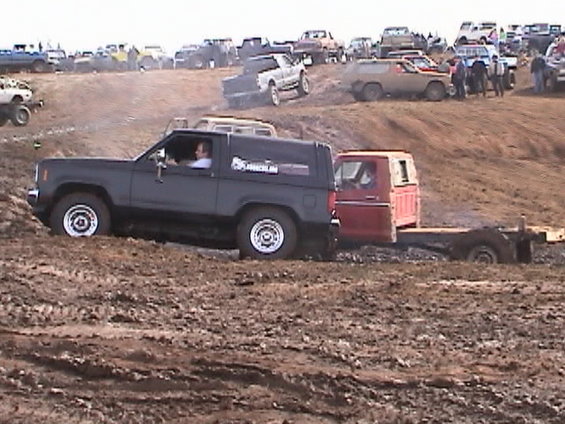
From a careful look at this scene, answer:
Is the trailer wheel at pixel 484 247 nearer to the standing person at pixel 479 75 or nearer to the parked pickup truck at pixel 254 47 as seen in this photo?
the standing person at pixel 479 75

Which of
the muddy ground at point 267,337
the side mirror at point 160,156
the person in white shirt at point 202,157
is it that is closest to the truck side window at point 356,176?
the muddy ground at point 267,337

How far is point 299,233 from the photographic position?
15023 mm

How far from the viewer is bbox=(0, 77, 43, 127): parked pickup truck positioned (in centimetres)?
3272

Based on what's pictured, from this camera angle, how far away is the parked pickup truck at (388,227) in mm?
16422

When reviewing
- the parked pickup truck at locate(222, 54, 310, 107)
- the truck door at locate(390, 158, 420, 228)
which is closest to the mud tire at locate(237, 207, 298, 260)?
the truck door at locate(390, 158, 420, 228)

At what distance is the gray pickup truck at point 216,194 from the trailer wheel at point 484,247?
2281 mm

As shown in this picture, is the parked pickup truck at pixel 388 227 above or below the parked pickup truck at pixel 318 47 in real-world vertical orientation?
below

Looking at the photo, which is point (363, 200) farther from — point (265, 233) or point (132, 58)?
point (132, 58)

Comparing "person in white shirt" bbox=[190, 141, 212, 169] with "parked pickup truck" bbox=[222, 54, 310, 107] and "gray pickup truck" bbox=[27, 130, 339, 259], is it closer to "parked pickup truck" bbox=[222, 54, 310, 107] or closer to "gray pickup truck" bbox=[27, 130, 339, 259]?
"gray pickup truck" bbox=[27, 130, 339, 259]

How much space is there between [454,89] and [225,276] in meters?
31.5

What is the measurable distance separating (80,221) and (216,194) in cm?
182

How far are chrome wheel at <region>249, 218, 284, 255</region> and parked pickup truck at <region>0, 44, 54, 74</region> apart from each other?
119 feet

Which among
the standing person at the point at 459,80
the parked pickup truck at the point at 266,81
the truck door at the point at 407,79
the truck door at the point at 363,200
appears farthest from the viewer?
the standing person at the point at 459,80

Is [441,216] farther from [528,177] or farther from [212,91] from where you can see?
[212,91]
